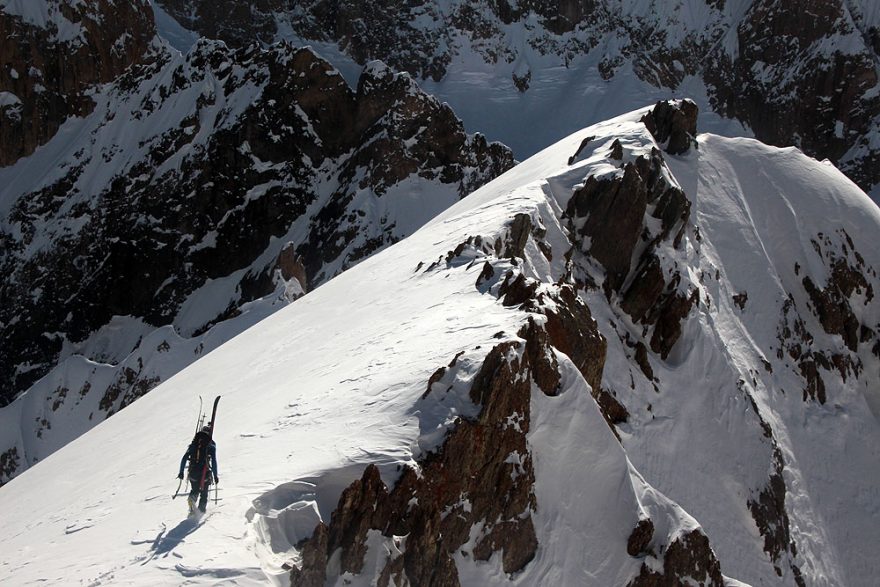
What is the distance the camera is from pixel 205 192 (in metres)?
85.6

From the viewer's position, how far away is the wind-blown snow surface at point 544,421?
1825 centimetres

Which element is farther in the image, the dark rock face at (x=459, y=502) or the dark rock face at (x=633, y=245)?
the dark rock face at (x=633, y=245)

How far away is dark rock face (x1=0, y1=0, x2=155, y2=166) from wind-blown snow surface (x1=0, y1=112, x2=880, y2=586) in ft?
211

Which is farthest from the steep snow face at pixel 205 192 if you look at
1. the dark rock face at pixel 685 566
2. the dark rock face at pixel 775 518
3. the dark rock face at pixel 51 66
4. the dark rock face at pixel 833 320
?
the dark rock face at pixel 685 566

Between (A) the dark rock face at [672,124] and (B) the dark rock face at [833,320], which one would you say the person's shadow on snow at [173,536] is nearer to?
(B) the dark rock face at [833,320]

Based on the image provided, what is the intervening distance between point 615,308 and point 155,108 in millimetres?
64896

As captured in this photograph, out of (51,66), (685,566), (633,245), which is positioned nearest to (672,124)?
(633,245)

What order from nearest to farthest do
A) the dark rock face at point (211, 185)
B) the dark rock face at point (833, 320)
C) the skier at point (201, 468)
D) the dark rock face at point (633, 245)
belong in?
the skier at point (201, 468), the dark rock face at point (633, 245), the dark rock face at point (833, 320), the dark rock face at point (211, 185)

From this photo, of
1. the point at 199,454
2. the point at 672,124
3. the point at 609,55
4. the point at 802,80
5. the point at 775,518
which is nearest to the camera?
the point at 199,454

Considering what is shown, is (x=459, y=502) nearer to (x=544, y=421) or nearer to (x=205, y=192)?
(x=544, y=421)

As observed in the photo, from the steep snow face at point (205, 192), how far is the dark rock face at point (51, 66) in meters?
3.85

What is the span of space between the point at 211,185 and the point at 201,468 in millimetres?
70837

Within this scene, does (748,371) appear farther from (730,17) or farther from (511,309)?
(730,17)

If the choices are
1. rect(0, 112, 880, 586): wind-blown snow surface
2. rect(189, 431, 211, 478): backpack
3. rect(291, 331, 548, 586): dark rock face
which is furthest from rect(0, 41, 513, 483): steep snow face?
rect(189, 431, 211, 478): backpack
